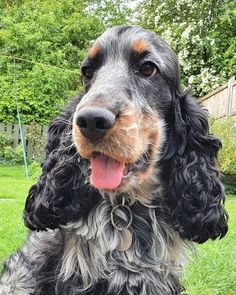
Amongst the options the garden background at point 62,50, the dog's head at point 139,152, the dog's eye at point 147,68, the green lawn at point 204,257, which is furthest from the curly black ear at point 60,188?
the garden background at point 62,50

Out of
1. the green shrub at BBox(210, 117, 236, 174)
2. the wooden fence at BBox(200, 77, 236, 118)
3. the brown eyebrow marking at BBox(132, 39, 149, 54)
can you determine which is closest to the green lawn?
the brown eyebrow marking at BBox(132, 39, 149, 54)

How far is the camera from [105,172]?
2627 millimetres

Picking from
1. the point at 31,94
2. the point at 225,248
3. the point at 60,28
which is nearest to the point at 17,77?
the point at 31,94

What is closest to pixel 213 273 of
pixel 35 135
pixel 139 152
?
pixel 139 152

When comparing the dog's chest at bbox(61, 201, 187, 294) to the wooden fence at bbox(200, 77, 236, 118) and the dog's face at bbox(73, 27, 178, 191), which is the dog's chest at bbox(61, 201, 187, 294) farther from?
the wooden fence at bbox(200, 77, 236, 118)

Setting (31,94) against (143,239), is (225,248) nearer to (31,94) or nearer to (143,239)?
(143,239)

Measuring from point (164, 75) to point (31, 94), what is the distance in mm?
15632

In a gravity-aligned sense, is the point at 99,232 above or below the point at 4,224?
above

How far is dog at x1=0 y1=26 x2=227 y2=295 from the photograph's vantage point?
2.86 metres

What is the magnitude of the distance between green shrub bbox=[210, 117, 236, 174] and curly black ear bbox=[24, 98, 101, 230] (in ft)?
26.3

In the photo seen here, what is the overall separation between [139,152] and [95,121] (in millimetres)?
368

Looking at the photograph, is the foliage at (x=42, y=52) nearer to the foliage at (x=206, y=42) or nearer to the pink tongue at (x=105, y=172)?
the foliage at (x=206, y=42)

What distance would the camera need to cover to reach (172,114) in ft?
10.0

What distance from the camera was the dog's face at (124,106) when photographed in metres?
2.48
